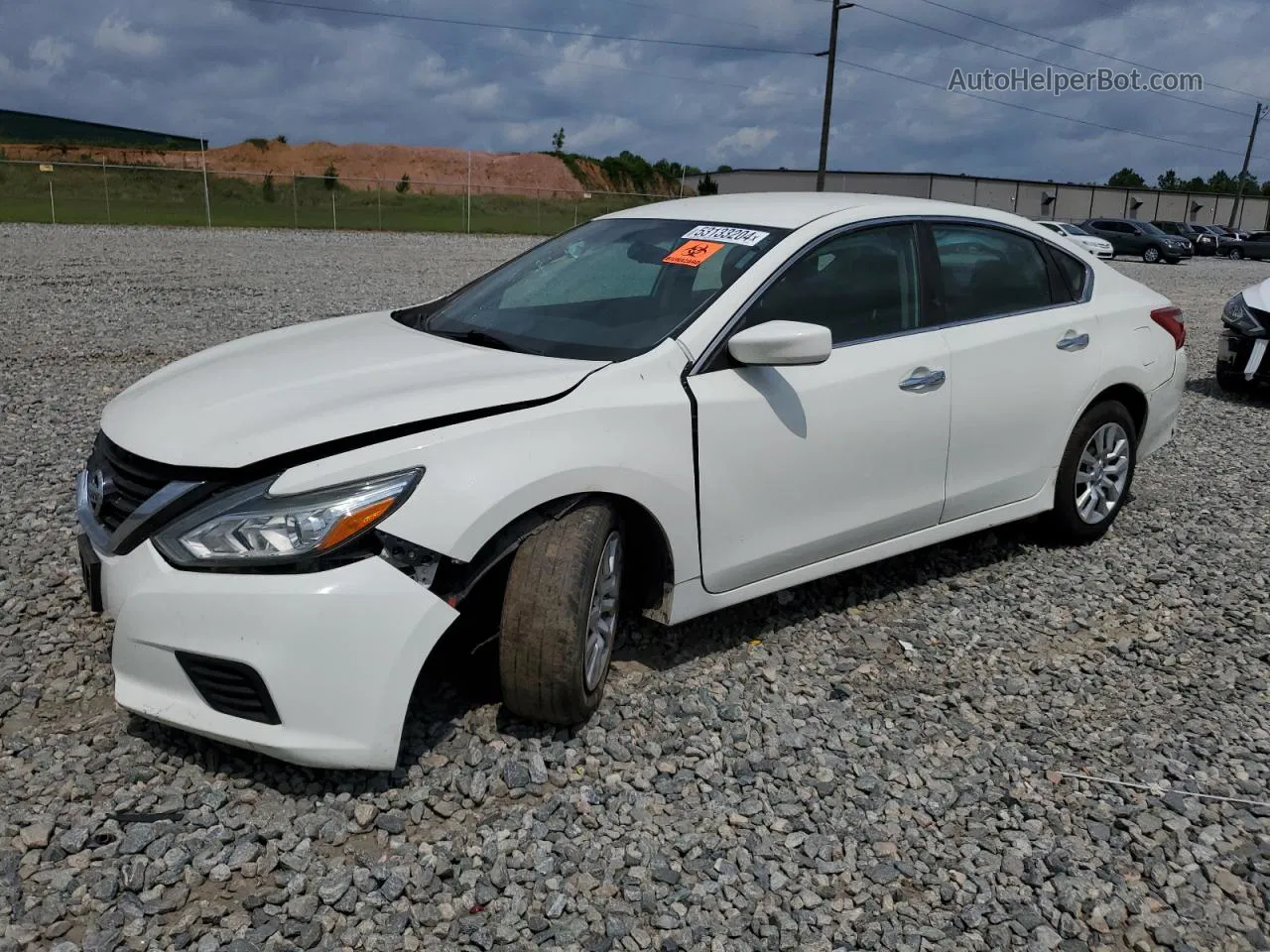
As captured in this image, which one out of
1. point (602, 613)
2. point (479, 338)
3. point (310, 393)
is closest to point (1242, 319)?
point (479, 338)

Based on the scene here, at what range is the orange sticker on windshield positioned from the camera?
386 centimetres

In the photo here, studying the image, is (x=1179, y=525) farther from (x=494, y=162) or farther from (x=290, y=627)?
(x=494, y=162)

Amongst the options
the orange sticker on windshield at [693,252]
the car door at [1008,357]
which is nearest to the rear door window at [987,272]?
the car door at [1008,357]

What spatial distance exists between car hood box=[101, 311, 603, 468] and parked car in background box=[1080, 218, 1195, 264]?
122 ft

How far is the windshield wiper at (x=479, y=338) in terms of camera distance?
3.60m

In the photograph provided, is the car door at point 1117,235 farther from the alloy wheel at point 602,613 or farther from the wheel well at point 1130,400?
the alloy wheel at point 602,613

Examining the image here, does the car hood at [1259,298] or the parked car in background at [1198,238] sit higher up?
the parked car in background at [1198,238]

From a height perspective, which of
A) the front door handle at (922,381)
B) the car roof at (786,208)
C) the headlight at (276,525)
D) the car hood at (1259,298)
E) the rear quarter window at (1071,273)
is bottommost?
the headlight at (276,525)

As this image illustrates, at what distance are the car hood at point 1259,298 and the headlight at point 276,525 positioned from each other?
344 inches

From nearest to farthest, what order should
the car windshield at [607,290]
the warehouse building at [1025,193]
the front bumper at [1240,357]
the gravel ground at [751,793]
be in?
the gravel ground at [751,793] → the car windshield at [607,290] → the front bumper at [1240,357] → the warehouse building at [1025,193]

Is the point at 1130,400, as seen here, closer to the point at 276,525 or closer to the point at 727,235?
the point at 727,235

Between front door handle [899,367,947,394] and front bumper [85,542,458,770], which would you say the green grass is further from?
front bumper [85,542,458,770]

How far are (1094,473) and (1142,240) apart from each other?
3543 centimetres

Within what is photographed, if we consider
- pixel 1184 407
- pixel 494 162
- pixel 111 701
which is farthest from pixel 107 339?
pixel 494 162
